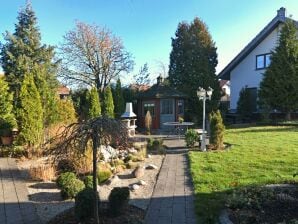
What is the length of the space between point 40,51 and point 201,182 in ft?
67.4

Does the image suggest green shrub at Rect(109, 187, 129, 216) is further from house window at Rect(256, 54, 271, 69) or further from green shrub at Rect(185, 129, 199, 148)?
house window at Rect(256, 54, 271, 69)

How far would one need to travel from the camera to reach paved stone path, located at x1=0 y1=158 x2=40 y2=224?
5.58m

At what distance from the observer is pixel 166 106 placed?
23.3 m

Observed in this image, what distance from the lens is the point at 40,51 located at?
25359 mm

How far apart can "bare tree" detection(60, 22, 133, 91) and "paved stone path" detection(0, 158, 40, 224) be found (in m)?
19.1

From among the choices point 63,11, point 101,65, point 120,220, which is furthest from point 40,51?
point 120,220

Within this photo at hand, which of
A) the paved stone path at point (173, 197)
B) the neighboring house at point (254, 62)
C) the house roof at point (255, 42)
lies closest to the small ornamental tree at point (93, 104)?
the paved stone path at point (173, 197)

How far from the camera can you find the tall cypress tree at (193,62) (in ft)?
85.3

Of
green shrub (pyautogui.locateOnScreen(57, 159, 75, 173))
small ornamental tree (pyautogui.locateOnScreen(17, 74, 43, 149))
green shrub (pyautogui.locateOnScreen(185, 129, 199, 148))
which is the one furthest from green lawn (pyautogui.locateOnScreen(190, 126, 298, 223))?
small ornamental tree (pyautogui.locateOnScreen(17, 74, 43, 149))

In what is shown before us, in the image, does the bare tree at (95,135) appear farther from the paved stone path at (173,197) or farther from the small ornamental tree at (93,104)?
the small ornamental tree at (93,104)

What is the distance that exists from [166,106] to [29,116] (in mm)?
12381

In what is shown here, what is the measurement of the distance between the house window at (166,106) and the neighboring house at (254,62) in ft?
19.8

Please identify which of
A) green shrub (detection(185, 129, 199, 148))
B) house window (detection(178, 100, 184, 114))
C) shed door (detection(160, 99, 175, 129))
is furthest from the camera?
house window (detection(178, 100, 184, 114))

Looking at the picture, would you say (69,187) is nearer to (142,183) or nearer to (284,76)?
(142,183)
